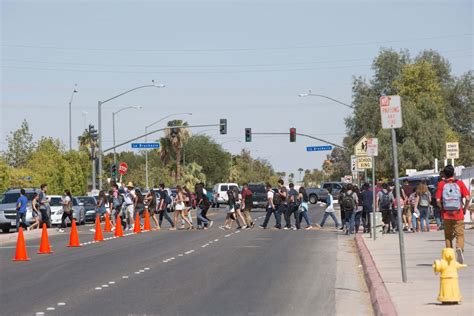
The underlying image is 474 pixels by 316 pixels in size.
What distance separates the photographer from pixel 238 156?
168000 mm

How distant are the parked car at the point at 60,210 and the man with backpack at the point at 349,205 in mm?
16193

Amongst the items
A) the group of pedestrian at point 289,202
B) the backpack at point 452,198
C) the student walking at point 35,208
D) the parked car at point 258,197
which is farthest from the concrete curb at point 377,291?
the parked car at point 258,197

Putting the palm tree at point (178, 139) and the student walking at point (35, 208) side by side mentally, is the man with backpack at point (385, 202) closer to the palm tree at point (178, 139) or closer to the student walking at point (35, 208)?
the student walking at point (35, 208)

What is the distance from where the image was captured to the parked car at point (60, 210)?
4594 centimetres

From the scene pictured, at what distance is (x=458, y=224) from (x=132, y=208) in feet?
78.8

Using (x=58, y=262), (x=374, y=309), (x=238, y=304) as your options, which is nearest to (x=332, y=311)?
(x=374, y=309)

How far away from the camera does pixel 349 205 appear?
33312 mm

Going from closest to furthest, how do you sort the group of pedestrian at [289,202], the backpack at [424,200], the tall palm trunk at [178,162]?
the backpack at [424,200]
the group of pedestrian at [289,202]
the tall palm trunk at [178,162]

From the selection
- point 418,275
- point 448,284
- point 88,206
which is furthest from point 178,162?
point 448,284

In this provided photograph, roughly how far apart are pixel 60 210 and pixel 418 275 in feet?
103

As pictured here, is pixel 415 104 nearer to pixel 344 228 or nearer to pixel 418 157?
pixel 418 157

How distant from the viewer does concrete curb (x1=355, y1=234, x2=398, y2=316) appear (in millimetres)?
12230

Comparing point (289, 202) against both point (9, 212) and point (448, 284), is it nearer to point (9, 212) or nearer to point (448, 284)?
point (9, 212)

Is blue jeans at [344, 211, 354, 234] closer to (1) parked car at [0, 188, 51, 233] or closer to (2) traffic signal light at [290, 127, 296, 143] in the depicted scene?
(1) parked car at [0, 188, 51, 233]
